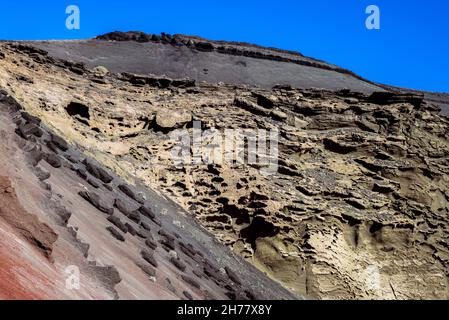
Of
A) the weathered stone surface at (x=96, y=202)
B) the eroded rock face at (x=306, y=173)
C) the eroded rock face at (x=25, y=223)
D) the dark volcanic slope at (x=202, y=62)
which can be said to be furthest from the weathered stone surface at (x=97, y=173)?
the dark volcanic slope at (x=202, y=62)

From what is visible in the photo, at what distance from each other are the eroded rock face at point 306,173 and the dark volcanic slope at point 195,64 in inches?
75.9

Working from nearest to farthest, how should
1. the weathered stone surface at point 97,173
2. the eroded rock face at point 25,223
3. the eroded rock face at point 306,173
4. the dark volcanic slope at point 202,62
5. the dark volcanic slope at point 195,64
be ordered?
the eroded rock face at point 25,223 → the weathered stone surface at point 97,173 → the eroded rock face at point 306,173 → the dark volcanic slope at point 195,64 → the dark volcanic slope at point 202,62

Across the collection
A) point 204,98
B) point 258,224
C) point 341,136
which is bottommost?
point 258,224

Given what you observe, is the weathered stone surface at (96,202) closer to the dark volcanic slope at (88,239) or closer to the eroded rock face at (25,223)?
the dark volcanic slope at (88,239)

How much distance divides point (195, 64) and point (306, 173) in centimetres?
779

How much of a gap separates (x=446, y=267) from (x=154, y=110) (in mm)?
11077

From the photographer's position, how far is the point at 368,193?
60.6ft

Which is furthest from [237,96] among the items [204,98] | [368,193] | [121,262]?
[121,262]

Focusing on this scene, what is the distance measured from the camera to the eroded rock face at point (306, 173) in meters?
A: 16.3

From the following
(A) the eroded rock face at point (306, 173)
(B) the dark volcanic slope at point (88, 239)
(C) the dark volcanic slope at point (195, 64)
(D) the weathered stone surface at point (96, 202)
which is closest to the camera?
(B) the dark volcanic slope at point (88, 239)

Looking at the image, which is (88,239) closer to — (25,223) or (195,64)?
(25,223)

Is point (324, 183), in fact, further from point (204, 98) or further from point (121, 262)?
point (121, 262)

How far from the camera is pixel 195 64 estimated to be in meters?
23.3

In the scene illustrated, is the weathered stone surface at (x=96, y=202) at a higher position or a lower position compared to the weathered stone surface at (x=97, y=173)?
lower
